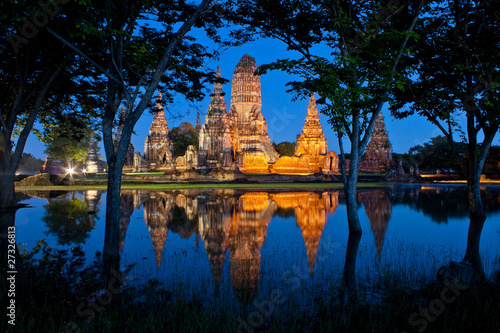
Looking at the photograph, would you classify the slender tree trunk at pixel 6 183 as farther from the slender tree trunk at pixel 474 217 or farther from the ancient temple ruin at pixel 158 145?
the ancient temple ruin at pixel 158 145

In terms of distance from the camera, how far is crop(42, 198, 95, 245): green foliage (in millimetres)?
9805

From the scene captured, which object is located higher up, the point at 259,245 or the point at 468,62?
the point at 468,62

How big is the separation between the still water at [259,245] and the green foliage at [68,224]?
0.03 metres

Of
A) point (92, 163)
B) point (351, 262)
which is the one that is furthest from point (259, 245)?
point (92, 163)

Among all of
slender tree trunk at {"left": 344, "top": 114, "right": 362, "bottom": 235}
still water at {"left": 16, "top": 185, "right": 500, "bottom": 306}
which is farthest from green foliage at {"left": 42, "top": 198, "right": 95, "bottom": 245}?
slender tree trunk at {"left": 344, "top": 114, "right": 362, "bottom": 235}

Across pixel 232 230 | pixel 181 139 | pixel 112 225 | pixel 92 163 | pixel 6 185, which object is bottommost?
pixel 232 230

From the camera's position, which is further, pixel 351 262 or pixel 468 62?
pixel 468 62

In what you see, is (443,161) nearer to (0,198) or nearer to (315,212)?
(315,212)

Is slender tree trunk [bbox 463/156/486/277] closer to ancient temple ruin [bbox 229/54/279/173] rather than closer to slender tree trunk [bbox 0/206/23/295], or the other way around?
slender tree trunk [bbox 0/206/23/295]

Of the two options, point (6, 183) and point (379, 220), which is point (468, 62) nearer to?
point (379, 220)

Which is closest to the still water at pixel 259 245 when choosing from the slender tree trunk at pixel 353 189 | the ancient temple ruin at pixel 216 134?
the slender tree trunk at pixel 353 189

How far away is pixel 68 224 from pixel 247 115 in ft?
167

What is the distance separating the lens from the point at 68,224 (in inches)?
473

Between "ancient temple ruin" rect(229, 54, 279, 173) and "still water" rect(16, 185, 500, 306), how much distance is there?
4385 cm
